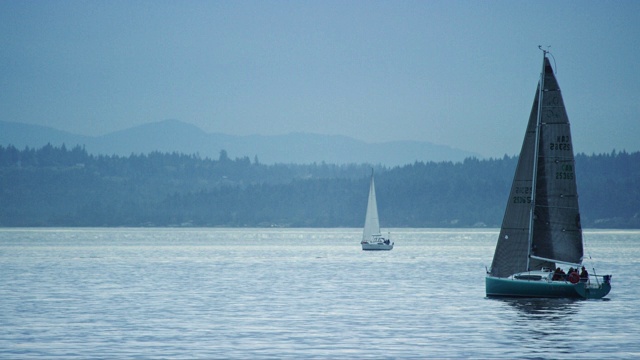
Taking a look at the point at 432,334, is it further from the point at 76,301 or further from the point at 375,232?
the point at 375,232

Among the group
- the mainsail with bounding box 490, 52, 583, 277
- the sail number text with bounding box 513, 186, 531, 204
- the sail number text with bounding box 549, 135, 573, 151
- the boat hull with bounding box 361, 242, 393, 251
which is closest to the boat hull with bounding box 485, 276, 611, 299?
the mainsail with bounding box 490, 52, 583, 277

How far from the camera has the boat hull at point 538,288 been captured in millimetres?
57031

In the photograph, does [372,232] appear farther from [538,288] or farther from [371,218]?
[538,288]

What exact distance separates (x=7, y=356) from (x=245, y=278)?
5181 centimetres

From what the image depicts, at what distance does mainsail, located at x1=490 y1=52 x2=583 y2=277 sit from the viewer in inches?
2201

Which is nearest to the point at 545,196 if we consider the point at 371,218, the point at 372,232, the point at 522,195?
the point at 522,195

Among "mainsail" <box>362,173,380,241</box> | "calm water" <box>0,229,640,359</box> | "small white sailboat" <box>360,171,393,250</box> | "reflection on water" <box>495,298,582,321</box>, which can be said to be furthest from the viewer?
"small white sailboat" <box>360,171,393,250</box>

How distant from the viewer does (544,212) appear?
56.7 m

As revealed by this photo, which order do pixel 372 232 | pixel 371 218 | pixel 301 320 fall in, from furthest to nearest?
pixel 372 232, pixel 371 218, pixel 301 320

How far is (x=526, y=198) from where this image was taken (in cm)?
5719

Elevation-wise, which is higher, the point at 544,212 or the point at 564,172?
the point at 564,172

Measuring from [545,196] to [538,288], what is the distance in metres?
4.77

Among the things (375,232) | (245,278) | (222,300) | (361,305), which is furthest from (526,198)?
(375,232)

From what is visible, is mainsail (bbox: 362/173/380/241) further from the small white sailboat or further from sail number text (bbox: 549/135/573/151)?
sail number text (bbox: 549/135/573/151)
